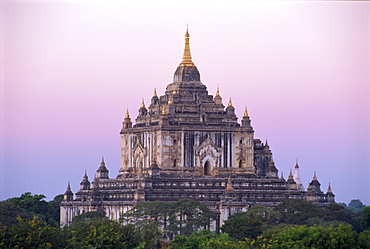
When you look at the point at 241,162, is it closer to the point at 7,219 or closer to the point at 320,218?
the point at 320,218

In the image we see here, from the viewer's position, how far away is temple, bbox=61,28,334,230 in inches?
4855

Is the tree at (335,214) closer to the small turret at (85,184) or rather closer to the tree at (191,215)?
the tree at (191,215)

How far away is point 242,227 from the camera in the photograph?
11131cm

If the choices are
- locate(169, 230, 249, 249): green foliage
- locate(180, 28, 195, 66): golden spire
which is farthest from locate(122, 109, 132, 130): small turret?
locate(169, 230, 249, 249): green foliage

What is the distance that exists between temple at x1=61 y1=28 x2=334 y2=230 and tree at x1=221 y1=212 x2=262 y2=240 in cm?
840

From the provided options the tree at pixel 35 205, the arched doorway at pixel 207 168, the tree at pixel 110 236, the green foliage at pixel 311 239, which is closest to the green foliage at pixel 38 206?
the tree at pixel 35 205

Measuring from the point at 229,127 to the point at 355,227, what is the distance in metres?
14.8

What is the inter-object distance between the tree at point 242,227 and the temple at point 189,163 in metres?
8.40

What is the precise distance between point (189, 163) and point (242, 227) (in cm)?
1592

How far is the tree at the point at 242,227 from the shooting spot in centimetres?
11062

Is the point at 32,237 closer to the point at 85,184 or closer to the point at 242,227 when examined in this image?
the point at 242,227

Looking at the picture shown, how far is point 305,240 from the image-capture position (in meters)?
92.6

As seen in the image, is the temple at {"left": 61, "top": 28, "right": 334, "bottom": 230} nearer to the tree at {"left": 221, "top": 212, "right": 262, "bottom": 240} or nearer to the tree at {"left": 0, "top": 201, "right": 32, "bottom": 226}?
the tree at {"left": 0, "top": 201, "right": 32, "bottom": 226}

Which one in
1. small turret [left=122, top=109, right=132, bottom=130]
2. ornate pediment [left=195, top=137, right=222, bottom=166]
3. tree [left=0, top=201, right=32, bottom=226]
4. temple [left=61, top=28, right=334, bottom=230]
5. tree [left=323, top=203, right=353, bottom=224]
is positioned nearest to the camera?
tree [left=323, top=203, right=353, bottom=224]
